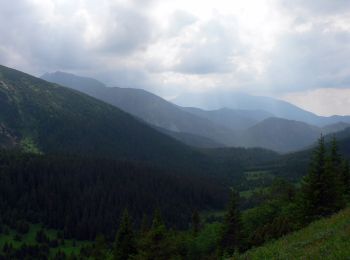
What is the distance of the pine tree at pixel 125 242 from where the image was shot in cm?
5288

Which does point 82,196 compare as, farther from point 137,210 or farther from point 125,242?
point 125,242

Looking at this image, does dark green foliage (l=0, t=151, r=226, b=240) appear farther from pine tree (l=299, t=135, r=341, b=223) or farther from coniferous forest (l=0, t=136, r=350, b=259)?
pine tree (l=299, t=135, r=341, b=223)

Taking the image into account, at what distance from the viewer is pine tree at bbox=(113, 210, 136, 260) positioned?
173ft

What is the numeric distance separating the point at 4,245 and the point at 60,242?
19618 millimetres

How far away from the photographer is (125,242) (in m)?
53.7

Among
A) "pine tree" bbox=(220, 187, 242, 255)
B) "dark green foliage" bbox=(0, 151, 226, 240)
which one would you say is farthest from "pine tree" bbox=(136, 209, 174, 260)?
"dark green foliage" bbox=(0, 151, 226, 240)

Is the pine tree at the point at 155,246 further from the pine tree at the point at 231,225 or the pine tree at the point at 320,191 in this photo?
the pine tree at the point at 320,191

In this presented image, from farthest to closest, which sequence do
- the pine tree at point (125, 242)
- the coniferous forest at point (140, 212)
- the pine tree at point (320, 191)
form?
the pine tree at point (125, 242) < the coniferous forest at point (140, 212) < the pine tree at point (320, 191)

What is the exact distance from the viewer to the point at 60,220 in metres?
133

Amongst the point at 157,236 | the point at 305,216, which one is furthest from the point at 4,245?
the point at 305,216

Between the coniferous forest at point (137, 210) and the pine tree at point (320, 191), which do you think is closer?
the pine tree at point (320, 191)

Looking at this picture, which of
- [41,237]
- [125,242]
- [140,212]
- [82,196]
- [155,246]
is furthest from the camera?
[140,212]

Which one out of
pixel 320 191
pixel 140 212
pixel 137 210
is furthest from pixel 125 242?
pixel 137 210

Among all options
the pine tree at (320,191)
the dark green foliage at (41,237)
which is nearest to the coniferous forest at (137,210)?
the pine tree at (320,191)
